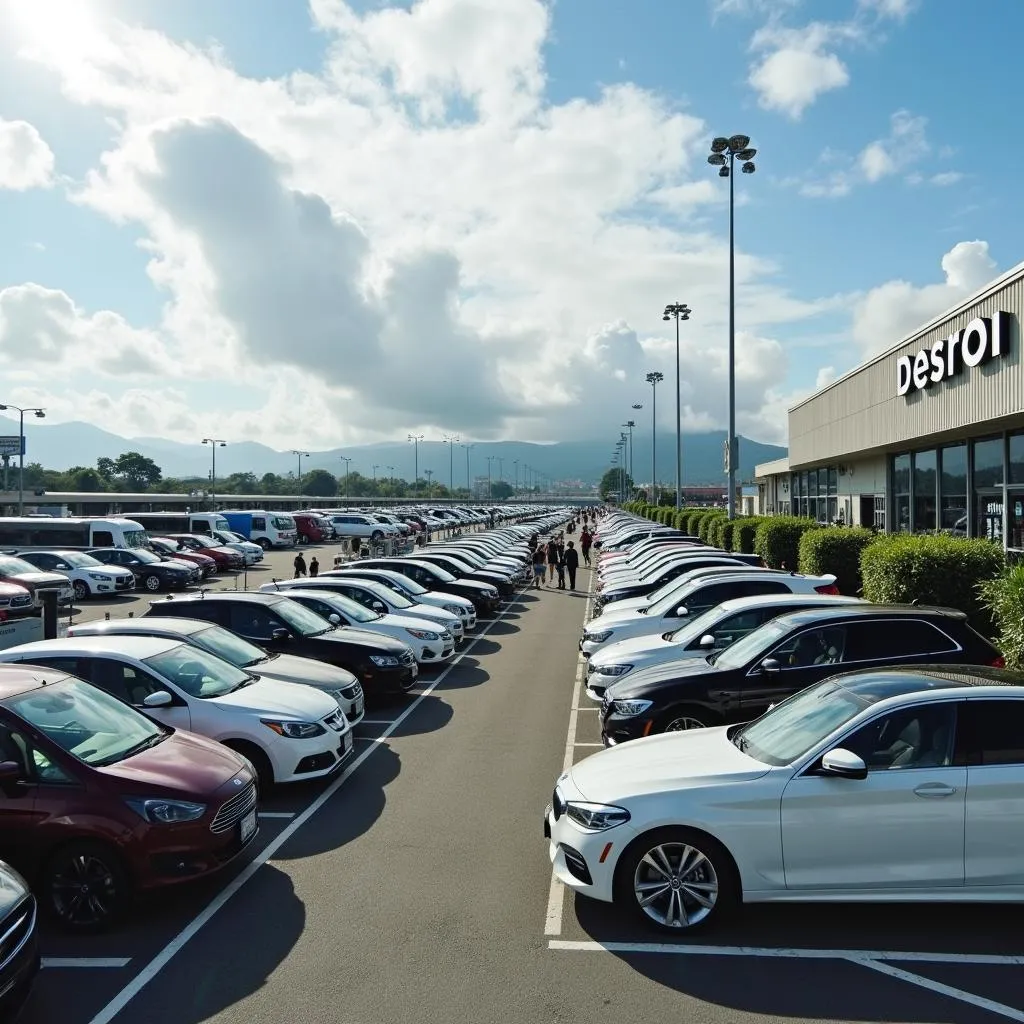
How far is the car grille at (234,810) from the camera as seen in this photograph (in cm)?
599

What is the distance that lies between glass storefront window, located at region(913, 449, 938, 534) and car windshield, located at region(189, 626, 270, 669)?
72.9ft

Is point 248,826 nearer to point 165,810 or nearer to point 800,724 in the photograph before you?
point 165,810

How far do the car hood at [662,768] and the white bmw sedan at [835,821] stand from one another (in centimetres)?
2

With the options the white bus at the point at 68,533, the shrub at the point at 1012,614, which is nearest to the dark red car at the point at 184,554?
the white bus at the point at 68,533

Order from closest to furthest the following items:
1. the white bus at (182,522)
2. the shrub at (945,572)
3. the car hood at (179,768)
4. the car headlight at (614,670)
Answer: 1. the car hood at (179,768)
2. the car headlight at (614,670)
3. the shrub at (945,572)
4. the white bus at (182,522)

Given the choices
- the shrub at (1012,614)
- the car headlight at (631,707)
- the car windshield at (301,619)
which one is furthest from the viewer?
the car windshield at (301,619)

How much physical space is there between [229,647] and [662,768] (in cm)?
612

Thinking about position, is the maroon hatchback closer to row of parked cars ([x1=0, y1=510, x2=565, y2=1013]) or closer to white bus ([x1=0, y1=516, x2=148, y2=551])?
row of parked cars ([x1=0, y1=510, x2=565, y2=1013])

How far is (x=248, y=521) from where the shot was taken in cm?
5175

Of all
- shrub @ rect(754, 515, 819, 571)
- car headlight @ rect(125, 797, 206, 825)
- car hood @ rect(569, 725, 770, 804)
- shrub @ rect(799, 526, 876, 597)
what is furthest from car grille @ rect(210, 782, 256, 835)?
shrub @ rect(754, 515, 819, 571)

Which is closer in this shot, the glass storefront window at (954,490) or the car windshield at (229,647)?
the car windshield at (229,647)

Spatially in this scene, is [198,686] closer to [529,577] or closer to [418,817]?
[418,817]

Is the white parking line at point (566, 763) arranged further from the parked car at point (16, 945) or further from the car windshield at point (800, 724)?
the parked car at point (16, 945)

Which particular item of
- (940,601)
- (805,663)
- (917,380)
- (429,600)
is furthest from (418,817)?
(917,380)
